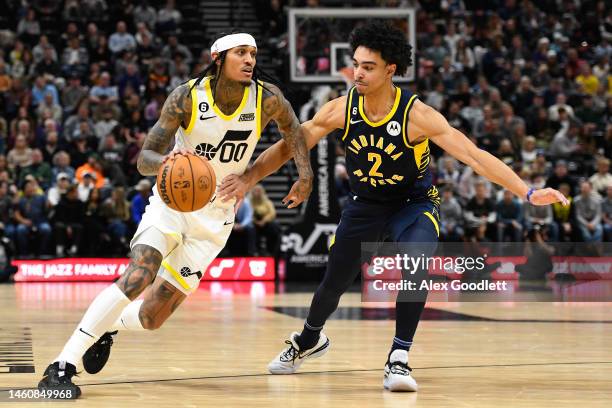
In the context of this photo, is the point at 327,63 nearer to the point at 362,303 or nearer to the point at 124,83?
the point at 362,303

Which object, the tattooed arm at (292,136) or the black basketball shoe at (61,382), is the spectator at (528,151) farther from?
the black basketball shoe at (61,382)

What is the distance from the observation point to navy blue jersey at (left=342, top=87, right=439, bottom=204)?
6820mm

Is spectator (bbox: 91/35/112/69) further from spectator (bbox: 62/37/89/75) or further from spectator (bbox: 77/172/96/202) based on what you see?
spectator (bbox: 77/172/96/202)

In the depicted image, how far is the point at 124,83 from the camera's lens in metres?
19.4

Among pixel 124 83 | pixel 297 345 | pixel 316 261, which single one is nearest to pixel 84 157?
pixel 124 83

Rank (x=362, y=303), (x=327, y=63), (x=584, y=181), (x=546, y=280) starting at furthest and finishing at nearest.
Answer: (x=584, y=181)
(x=546, y=280)
(x=327, y=63)
(x=362, y=303)

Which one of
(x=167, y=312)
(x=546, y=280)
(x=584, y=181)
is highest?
(x=167, y=312)

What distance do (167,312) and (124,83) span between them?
1295 centimetres

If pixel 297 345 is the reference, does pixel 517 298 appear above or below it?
below

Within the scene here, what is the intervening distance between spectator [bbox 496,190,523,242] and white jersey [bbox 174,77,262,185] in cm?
1025

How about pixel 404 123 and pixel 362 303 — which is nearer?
pixel 404 123

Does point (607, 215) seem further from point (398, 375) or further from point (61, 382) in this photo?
point (61, 382)

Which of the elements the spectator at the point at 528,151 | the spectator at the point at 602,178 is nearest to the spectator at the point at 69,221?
the spectator at the point at 528,151

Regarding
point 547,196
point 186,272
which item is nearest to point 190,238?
point 186,272
